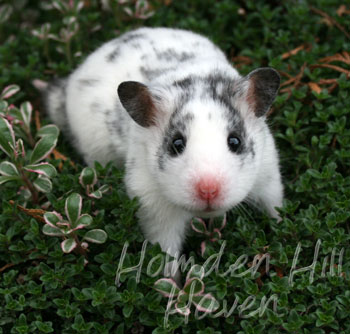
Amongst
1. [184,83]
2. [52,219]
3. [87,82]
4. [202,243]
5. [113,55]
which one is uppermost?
[184,83]

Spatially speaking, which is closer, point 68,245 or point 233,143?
point 233,143

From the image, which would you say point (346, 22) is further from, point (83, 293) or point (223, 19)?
point (83, 293)

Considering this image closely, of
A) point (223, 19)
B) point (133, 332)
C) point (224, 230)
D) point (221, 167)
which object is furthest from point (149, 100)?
point (223, 19)

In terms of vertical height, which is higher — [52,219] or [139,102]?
[139,102]

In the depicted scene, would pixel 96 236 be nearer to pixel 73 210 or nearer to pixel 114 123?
pixel 73 210

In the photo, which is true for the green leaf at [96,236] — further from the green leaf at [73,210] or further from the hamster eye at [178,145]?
the hamster eye at [178,145]

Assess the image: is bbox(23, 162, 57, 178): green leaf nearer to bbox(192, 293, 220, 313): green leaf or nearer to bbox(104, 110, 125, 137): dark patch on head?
bbox(104, 110, 125, 137): dark patch on head

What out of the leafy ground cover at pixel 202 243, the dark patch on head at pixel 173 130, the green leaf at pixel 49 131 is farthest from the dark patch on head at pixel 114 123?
the dark patch on head at pixel 173 130

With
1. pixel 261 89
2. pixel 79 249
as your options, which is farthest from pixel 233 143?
pixel 79 249
